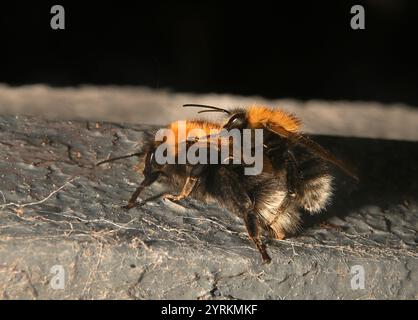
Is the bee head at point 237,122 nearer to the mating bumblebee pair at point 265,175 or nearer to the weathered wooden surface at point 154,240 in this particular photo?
the mating bumblebee pair at point 265,175

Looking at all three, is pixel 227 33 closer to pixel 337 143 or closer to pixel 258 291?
pixel 337 143

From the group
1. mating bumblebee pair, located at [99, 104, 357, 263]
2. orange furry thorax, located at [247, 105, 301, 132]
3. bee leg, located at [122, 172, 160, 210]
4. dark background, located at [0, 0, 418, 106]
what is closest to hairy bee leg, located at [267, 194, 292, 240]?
mating bumblebee pair, located at [99, 104, 357, 263]

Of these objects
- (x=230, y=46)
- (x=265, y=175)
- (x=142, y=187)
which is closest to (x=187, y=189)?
(x=142, y=187)

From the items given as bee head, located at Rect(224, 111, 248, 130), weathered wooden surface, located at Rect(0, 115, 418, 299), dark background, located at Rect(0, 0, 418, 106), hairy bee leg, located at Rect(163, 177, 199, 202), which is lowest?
weathered wooden surface, located at Rect(0, 115, 418, 299)

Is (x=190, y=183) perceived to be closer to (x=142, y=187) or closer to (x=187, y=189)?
(x=187, y=189)

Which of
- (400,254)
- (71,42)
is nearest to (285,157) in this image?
(400,254)

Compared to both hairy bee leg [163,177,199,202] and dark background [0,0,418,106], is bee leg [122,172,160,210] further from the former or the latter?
dark background [0,0,418,106]

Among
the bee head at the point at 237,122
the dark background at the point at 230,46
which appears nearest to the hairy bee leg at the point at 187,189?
the bee head at the point at 237,122
